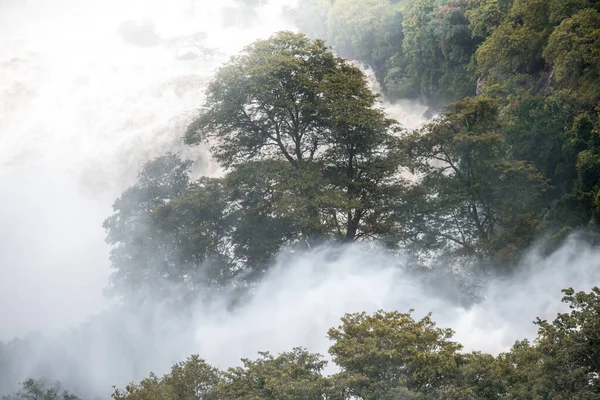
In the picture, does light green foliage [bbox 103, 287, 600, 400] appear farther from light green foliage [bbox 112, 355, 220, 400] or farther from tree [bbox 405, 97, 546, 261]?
tree [bbox 405, 97, 546, 261]

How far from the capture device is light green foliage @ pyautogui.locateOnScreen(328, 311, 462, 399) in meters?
16.8

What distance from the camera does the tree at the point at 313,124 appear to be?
30578 millimetres

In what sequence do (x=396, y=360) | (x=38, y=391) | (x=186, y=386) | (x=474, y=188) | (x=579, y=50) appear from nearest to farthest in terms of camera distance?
1. (x=396, y=360)
2. (x=186, y=386)
3. (x=474, y=188)
4. (x=38, y=391)
5. (x=579, y=50)

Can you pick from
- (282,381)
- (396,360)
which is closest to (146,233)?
(282,381)

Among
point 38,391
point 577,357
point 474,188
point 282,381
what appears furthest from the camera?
point 38,391

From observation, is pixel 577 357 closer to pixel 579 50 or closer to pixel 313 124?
pixel 313 124

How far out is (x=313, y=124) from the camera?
107 ft

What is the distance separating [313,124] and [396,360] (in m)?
16.9

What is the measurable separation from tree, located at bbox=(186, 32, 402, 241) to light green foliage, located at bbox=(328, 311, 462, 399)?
38.8ft

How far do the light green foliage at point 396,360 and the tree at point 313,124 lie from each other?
11841 millimetres

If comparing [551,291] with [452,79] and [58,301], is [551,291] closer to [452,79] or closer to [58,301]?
[452,79]

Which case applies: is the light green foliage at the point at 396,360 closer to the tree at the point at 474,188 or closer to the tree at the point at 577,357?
the tree at the point at 577,357

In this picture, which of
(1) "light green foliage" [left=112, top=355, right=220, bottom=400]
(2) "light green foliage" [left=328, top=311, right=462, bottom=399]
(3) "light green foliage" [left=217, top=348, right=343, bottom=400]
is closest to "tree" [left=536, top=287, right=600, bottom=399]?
(2) "light green foliage" [left=328, top=311, right=462, bottom=399]

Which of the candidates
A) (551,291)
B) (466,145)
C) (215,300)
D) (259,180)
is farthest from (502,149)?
(215,300)
